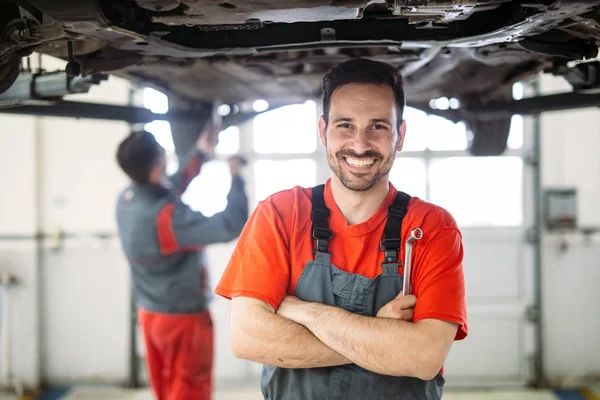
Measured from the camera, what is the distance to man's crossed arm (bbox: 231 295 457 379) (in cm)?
133

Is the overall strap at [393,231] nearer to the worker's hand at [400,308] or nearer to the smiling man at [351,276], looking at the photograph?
the smiling man at [351,276]

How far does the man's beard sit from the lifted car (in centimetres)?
37

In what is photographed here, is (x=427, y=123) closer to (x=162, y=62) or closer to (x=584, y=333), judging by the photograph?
(x=584, y=333)

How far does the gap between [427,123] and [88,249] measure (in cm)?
296

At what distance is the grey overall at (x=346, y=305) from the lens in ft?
4.69

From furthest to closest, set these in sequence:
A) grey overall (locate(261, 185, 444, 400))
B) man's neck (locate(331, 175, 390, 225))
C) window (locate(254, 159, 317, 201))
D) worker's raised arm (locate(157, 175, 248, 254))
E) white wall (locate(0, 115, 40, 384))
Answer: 1. window (locate(254, 159, 317, 201))
2. white wall (locate(0, 115, 40, 384))
3. worker's raised arm (locate(157, 175, 248, 254))
4. man's neck (locate(331, 175, 390, 225))
5. grey overall (locate(261, 185, 444, 400))

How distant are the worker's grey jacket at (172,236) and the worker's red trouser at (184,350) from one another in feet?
0.20

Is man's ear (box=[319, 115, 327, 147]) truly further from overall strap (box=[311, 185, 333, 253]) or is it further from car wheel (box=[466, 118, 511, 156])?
car wheel (box=[466, 118, 511, 156])

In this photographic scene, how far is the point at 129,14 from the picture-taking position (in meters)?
1.46

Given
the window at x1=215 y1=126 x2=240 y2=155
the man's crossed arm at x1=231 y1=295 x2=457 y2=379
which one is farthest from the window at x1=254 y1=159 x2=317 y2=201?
the man's crossed arm at x1=231 y1=295 x2=457 y2=379

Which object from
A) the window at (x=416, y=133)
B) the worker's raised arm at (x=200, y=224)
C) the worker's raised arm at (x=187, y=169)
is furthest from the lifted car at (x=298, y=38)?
the window at (x=416, y=133)

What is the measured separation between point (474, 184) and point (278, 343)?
3362mm

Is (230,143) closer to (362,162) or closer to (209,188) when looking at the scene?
(209,188)

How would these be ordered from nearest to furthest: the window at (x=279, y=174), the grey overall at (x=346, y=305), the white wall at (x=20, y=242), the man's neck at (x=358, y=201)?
the grey overall at (x=346, y=305) → the man's neck at (x=358, y=201) → the white wall at (x=20, y=242) → the window at (x=279, y=174)
